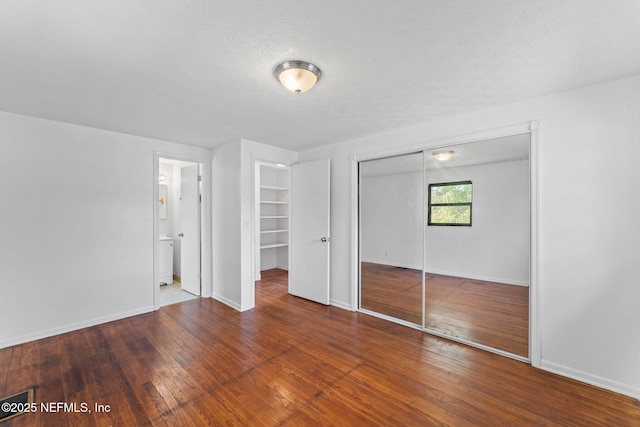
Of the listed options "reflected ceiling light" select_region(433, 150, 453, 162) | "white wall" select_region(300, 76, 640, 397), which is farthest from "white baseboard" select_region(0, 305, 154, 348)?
"white wall" select_region(300, 76, 640, 397)

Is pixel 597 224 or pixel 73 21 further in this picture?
pixel 597 224

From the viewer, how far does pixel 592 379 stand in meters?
2.17

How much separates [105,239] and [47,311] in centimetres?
94

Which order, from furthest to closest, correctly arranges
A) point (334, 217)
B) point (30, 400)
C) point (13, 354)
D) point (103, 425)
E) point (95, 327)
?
point (334, 217)
point (95, 327)
point (13, 354)
point (30, 400)
point (103, 425)

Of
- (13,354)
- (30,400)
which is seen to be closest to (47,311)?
(13,354)

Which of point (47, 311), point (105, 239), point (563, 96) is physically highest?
point (563, 96)

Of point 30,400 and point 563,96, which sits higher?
point 563,96

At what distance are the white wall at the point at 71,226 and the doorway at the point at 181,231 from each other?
0.61m

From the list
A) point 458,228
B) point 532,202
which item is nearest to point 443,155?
point 458,228

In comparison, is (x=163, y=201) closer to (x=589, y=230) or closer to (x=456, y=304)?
(x=456, y=304)

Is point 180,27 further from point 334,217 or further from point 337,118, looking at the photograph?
point 334,217

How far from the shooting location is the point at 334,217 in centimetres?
409

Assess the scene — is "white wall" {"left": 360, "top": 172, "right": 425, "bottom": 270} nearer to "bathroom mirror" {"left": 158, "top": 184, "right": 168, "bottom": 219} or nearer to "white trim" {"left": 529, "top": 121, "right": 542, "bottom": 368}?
"white trim" {"left": 529, "top": 121, "right": 542, "bottom": 368}

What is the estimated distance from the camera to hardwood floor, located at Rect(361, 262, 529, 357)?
281 centimetres
